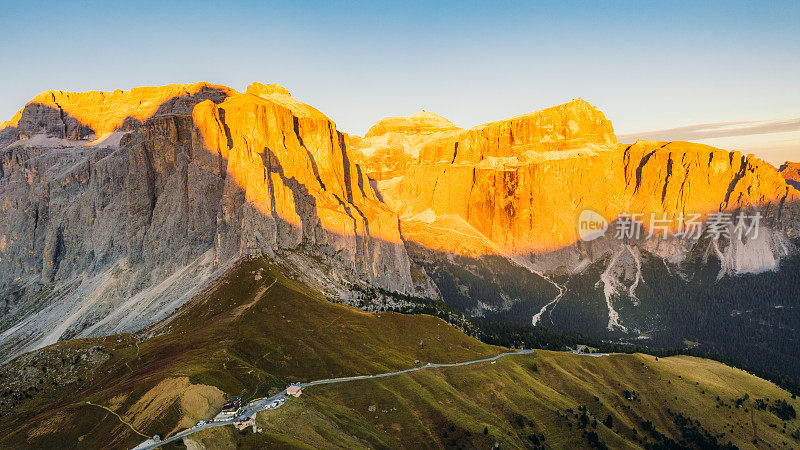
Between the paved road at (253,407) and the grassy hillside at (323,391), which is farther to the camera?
the grassy hillside at (323,391)

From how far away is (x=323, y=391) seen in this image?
130000 millimetres

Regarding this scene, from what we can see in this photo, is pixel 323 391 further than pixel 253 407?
Yes

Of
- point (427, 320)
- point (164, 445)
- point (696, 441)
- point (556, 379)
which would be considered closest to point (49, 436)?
point (164, 445)

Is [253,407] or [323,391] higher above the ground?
[253,407]

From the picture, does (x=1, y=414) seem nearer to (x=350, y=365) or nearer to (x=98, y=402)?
(x=98, y=402)

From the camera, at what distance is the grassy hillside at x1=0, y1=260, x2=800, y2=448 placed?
10869cm

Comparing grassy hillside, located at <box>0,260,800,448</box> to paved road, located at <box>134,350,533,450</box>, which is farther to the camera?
grassy hillside, located at <box>0,260,800,448</box>

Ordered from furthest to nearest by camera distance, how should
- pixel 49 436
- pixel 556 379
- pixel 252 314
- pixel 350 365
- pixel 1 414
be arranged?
pixel 556 379 < pixel 252 314 < pixel 350 365 < pixel 1 414 < pixel 49 436

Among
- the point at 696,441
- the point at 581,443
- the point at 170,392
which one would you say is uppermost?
the point at 170,392

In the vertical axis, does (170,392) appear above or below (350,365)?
above

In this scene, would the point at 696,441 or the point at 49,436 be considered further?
the point at 696,441

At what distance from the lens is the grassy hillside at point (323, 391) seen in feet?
357

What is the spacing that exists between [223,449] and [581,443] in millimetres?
105740

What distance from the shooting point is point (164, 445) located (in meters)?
91.5
